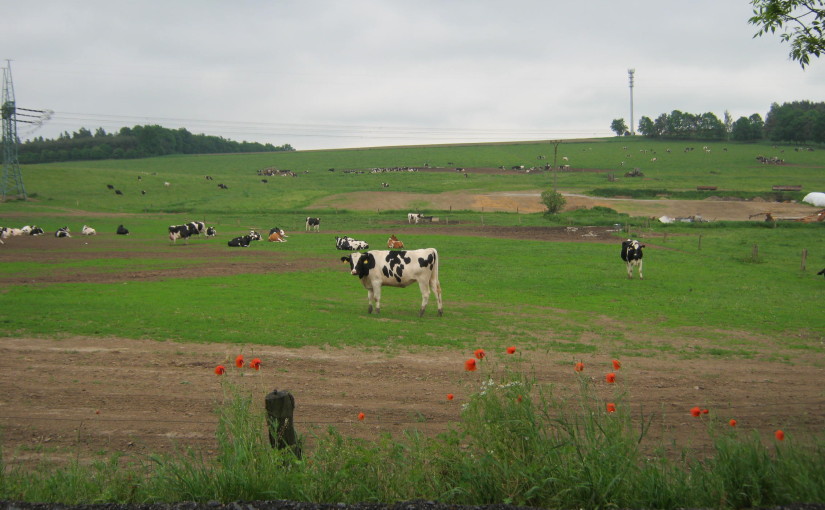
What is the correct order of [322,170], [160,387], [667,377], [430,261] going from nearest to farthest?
1. [160,387]
2. [667,377]
3. [430,261]
4. [322,170]

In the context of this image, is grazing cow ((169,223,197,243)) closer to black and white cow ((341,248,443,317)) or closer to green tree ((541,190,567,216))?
black and white cow ((341,248,443,317))

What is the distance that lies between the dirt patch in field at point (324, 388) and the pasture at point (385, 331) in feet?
0.18

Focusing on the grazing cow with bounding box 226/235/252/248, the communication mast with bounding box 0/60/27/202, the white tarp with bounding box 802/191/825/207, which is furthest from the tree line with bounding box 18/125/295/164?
the white tarp with bounding box 802/191/825/207

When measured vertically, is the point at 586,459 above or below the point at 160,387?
above

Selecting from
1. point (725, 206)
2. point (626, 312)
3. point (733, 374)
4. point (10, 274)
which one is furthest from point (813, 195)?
point (10, 274)

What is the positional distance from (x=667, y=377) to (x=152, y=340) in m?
11.5

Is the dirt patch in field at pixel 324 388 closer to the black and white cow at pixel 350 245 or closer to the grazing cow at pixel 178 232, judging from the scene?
the black and white cow at pixel 350 245

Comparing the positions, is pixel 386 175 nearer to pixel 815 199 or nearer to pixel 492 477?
pixel 815 199

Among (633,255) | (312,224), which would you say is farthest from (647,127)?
(633,255)

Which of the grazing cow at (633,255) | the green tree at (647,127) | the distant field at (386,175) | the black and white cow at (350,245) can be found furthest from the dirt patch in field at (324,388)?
the green tree at (647,127)

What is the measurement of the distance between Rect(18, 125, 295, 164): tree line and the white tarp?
136850mm

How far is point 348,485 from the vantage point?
5832 millimetres

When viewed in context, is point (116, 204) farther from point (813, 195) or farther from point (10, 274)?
point (813, 195)

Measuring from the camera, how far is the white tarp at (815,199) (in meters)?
72.0
